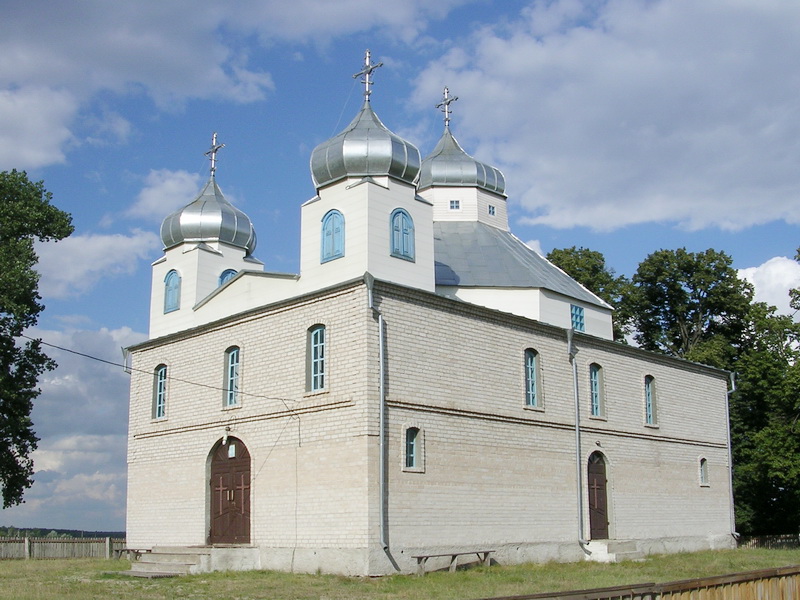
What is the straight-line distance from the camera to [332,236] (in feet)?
64.3

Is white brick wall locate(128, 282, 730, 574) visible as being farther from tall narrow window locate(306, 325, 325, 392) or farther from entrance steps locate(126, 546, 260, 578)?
entrance steps locate(126, 546, 260, 578)

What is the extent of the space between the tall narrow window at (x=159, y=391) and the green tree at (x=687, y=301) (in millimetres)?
22100

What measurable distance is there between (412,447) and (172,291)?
9436 millimetres

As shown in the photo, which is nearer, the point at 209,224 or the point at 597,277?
the point at 209,224

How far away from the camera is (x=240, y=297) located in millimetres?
21719

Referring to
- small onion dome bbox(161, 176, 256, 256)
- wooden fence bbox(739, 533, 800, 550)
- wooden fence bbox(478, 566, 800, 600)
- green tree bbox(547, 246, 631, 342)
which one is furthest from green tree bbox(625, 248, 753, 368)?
Answer: wooden fence bbox(478, 566, 800, 600)

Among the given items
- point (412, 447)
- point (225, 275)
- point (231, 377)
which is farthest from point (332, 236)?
point (225, 275)

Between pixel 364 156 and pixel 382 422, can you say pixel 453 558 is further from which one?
pixel 364 156

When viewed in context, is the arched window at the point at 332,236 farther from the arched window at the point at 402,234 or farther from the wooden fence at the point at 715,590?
the wooden fence at the point at 715,590

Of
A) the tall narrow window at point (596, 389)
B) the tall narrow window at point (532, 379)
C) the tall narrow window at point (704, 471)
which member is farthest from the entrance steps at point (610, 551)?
the tall narrow window at point (704, 471)

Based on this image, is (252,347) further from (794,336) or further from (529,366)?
(794,336)

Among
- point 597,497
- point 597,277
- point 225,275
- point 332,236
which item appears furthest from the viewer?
point 597,277

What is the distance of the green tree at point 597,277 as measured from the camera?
3781 cm

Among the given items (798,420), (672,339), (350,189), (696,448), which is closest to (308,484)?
(350,189)
